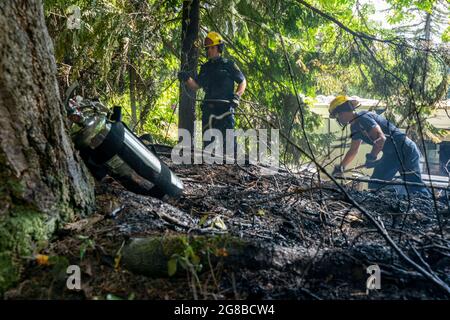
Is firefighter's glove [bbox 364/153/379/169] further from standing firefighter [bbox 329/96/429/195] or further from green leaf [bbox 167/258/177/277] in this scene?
green leaf [bbox 167/258/177/277]

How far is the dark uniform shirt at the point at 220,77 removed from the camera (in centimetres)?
650

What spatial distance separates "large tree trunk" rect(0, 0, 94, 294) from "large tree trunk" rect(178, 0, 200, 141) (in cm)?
475

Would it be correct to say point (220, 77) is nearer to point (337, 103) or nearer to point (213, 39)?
point (213, 39)

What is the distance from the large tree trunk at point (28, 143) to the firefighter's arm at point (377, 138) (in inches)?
199

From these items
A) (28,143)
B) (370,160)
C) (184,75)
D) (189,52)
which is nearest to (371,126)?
(370,160)

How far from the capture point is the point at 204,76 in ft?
21.6

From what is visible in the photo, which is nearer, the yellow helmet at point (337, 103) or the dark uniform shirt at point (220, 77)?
the yellow helmet at point (337, 103)

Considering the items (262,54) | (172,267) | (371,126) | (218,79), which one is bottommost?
(172,267)

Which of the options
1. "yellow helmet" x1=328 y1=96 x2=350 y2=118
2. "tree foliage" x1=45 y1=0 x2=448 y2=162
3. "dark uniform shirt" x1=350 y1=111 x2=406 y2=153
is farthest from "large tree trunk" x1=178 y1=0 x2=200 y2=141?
"dark uniform shirt" x1=350 y1=111 x2=406 y2=153

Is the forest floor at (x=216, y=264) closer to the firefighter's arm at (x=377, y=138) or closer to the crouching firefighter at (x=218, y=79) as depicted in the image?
the firefighter's arm at (x=377, y=138)

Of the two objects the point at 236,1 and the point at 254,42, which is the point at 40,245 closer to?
the point at 236,1

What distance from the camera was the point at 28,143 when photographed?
85.0 inches

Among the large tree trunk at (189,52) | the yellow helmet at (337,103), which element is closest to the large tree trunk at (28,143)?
the large tree trunk at (189,52)

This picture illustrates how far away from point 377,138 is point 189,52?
354 centimetres
